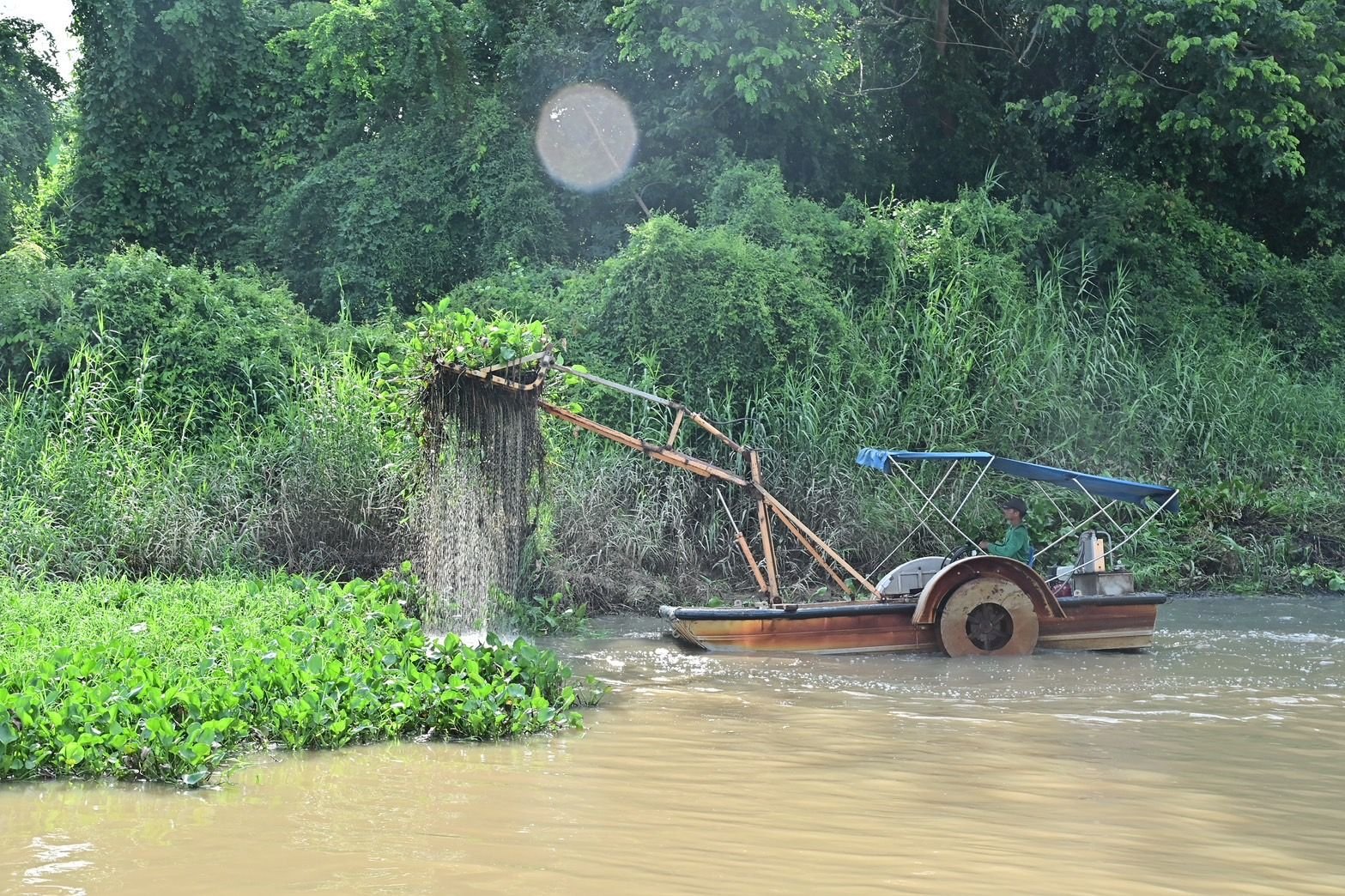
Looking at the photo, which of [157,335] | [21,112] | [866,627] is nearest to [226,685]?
[866,627]

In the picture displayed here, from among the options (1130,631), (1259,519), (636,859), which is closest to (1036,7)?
(1259,519)

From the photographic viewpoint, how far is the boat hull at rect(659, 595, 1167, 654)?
10.6 m

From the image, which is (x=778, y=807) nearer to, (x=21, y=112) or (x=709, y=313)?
(x=709, y=313)

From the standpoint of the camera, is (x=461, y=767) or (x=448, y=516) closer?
(x=461, y=767)

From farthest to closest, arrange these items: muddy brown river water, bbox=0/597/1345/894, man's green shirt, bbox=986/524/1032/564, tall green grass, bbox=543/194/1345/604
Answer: tall green grass, bbox=543/194/1345/604, man's green shirt, bbox=986/524/1032/564, muddy brown river water, bbox=0/597/1345/894

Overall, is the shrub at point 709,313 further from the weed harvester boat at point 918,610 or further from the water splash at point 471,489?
the water splash at point 471,489

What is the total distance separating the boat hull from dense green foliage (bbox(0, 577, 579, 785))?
90.3 inches

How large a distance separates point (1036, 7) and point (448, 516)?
11424 mm

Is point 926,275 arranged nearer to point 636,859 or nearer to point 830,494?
point 830,494

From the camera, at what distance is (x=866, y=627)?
10.7 metres

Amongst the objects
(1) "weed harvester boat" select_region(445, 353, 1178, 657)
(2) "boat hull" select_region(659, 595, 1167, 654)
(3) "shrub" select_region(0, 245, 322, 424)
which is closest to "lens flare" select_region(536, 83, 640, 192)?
(3) "shrub" select_region(0, 245, 322, 424)

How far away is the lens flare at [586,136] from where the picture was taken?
785 inches

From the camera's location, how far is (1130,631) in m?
11.0

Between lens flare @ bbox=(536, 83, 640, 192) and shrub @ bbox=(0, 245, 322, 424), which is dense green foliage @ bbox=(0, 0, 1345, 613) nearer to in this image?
shrub @ bbox=(0, 245, 322, 424)
